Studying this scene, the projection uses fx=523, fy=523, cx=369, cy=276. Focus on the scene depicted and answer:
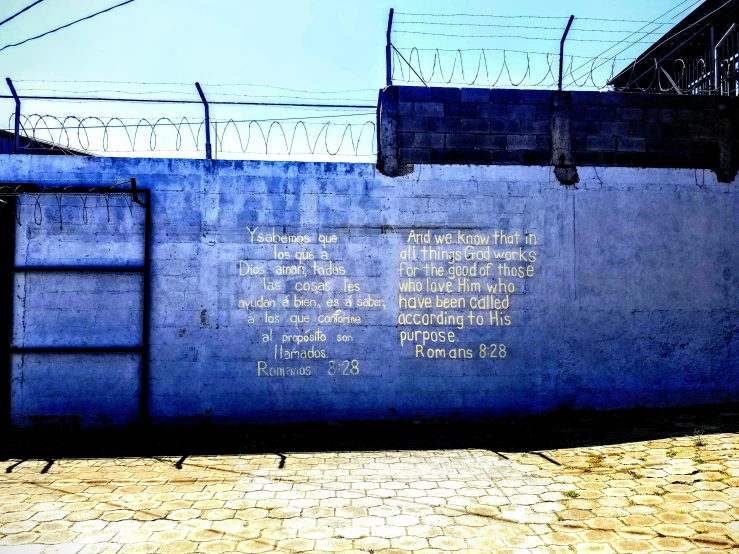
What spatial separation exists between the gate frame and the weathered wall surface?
0.30 ft

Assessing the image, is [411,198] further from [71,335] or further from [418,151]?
[71,335]

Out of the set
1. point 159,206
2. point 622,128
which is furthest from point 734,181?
point 159,206

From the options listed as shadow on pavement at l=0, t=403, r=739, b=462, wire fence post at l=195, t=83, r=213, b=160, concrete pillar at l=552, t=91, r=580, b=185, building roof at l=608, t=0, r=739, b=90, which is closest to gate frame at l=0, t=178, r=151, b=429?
shadow on pavement at l=0, t=403, r=739, b=462

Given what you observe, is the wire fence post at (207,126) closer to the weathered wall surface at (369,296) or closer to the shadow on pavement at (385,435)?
the weathered wall surface at (369,296)

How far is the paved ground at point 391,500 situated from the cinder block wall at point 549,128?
12.3 ft

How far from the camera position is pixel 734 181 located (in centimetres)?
734

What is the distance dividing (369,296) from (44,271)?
4190 millimetres

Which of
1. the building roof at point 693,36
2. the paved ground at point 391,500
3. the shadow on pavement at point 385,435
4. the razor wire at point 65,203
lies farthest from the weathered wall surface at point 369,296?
the building roof at point 693,36

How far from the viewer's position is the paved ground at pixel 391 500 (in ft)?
11.6

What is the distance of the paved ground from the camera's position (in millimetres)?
3531

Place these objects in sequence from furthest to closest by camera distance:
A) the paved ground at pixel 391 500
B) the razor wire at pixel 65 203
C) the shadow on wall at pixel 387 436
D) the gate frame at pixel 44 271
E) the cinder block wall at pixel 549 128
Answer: the cinder block wall at pixel 549 128
the razor wire at pixel 65 203
the gate frame at pixel 44 271
the shadow on wall at pixel 387 436
the paved ground at pixel 391 500

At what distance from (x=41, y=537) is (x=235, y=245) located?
3.92 m

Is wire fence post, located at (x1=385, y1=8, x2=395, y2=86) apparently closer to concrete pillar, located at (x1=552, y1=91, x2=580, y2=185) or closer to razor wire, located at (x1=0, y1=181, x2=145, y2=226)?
concrete pillar, located at (x1=552, y1=91, x2=580, y2=185)

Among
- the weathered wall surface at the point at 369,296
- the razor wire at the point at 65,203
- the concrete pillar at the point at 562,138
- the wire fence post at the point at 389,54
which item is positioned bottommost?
the weathered wall surface at the point at 369,296
